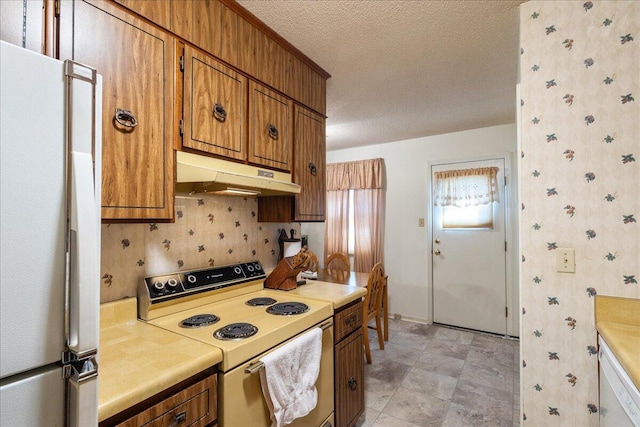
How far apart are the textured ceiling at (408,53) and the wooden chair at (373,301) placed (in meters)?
1.59

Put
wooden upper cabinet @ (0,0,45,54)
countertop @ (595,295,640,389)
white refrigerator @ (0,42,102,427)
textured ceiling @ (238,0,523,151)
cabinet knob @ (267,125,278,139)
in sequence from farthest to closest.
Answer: cabinet knob @ (267,125,278,139) < textured ceiling @ (238,0,523,151) < countertop @ (595,295,640,389) < wooden upper cabinet @ (0,0,45,54) < white refrigerator @ (0,42,102,427)

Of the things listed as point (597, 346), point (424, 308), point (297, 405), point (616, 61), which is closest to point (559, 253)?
point (597, 346)

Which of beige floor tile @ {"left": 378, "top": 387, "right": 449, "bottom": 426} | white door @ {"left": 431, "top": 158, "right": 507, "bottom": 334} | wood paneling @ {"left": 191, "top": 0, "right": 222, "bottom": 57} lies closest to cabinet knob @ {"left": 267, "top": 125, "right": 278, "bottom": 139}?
wood paneling @ {"left": 191, "top": 0, "right": 222, "bottom": 57}

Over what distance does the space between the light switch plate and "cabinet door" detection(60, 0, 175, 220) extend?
1.77 m

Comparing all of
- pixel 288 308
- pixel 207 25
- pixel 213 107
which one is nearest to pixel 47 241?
pixel 213 107

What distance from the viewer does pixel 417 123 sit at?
335 cm

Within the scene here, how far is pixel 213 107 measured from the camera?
1437mm

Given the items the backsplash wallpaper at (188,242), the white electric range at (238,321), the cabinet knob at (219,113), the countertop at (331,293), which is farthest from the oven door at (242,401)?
the cabinet knob at (219,113)

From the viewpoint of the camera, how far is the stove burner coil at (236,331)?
1182 mm

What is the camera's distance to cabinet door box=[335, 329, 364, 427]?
1.70 m

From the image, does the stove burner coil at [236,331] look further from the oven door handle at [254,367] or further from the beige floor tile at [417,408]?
the beige floor tile at [417,408]

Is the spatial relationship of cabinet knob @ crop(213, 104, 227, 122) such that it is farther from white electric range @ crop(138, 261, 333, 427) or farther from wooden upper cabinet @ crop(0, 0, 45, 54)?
white electric range @ crop(138, 261, 333, 427)

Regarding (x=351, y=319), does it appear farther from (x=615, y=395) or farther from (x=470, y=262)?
(x=470, y=262)

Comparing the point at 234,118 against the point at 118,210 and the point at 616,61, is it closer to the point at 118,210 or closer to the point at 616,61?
the point at 118,210
